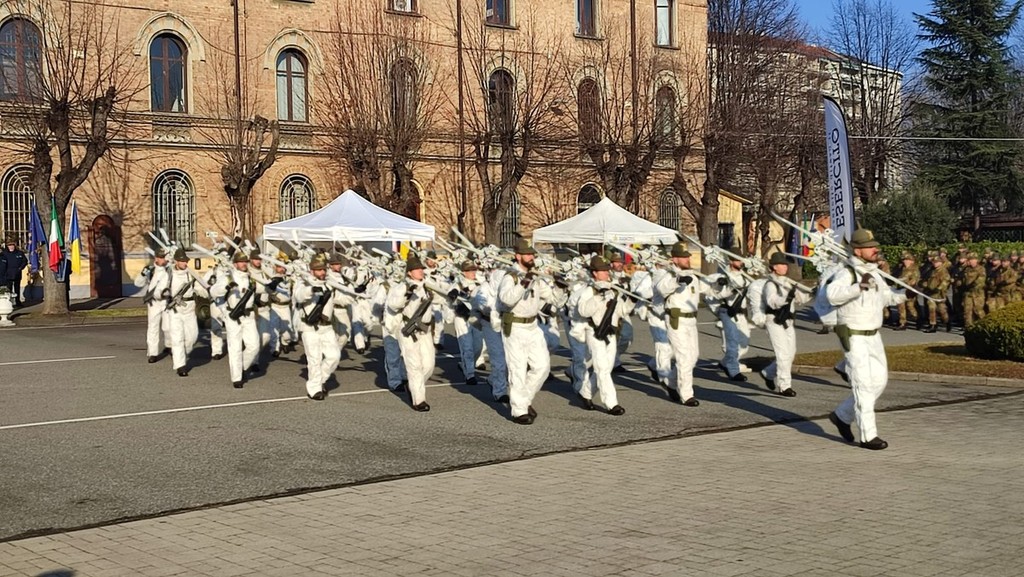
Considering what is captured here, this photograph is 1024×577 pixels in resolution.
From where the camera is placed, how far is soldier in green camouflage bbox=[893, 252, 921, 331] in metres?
25.7

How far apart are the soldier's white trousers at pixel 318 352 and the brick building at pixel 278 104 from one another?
18801mm

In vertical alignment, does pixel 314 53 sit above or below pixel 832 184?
above

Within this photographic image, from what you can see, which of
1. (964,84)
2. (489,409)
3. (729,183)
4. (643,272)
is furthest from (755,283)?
(964,84)

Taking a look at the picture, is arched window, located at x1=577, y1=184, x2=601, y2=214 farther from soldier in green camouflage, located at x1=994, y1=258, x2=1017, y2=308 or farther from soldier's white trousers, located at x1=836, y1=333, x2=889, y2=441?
soldier's white trousers, located at x1=836, y1=333, x2=889, y2=441

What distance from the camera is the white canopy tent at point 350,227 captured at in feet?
76.5

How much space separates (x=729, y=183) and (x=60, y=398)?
108ft

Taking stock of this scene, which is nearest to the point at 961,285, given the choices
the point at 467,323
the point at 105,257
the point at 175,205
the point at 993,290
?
the point at 993,290

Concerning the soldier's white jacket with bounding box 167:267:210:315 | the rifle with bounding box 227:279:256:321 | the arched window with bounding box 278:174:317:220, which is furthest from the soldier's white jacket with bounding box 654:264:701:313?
the arched window with bounding box 278:174:317:220

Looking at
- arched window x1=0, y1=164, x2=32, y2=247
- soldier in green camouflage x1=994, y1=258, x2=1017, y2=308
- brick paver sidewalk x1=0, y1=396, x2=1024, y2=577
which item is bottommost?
brick paver sidewalk x1=0, y1=396, x2=1024, y2=577

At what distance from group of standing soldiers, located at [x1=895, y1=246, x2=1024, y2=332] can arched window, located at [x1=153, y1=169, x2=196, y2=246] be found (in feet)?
68.6

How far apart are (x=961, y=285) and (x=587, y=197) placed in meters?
19.2

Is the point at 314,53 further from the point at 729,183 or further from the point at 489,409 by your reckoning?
the point at 489,409

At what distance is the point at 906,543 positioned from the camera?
7.25 metres

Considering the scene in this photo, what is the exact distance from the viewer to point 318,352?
14.9 meters
